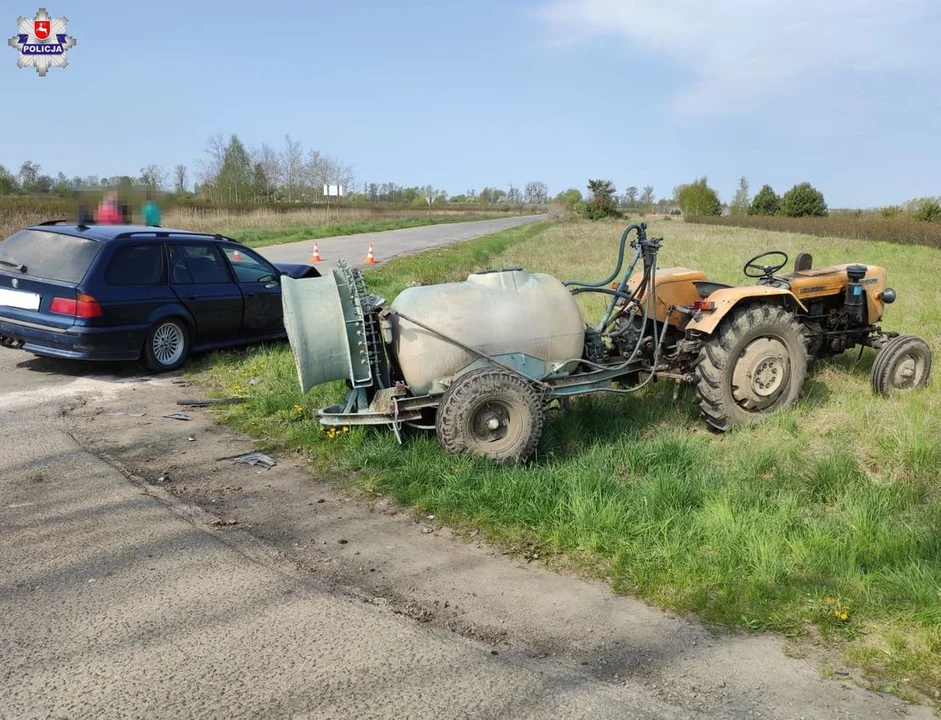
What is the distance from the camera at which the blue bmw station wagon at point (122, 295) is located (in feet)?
24.5

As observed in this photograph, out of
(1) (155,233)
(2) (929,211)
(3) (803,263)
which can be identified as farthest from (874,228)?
(1) (155,233)

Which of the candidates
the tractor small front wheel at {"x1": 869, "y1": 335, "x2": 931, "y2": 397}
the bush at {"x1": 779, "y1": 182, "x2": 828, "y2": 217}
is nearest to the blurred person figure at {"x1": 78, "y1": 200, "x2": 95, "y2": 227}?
the tractor small front wheel at {"x1": 869, "y1": 335, "x2": 931, "y2": 397}

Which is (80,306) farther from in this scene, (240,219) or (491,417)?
(240,219)

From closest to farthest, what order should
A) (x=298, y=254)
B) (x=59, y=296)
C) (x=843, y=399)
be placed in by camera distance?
1. (x=843, y=399)
2. (x=59, y=296)
3. (x=298, y=254)

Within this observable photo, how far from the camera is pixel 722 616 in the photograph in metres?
3.45

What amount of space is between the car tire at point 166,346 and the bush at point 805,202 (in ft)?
210

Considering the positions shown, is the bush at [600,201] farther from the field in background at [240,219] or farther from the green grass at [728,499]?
the green grass at [728,499]

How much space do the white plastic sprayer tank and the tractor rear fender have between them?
1.06m

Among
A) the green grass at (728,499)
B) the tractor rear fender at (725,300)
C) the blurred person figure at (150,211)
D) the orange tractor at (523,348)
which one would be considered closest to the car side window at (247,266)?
the green grass at (728,499)

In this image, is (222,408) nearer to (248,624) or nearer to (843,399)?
A: (248,624)

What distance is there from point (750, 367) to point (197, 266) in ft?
20.2

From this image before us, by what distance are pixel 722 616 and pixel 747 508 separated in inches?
47.6

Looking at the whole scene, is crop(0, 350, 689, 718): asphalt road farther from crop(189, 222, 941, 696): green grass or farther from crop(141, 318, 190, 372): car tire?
crop(141, 318, 190, 372): car tire

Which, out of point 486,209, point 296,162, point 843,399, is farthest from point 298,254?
point 486,209
